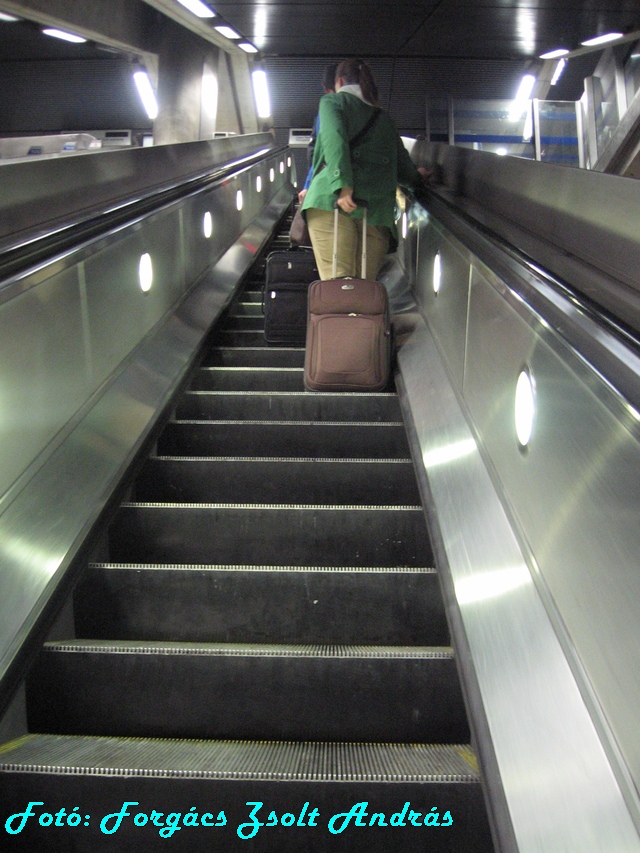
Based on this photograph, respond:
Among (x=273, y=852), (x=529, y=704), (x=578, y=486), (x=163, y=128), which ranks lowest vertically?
(x=273, y=852)

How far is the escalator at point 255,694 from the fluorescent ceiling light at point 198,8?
717cm

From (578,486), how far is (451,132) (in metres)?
14.9

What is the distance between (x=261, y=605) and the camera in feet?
7.31

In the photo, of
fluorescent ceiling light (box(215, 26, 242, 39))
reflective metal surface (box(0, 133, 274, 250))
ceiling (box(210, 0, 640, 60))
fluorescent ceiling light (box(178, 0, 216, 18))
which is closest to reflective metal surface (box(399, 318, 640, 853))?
reflective metal surface (box(0, 133, 274, 250))

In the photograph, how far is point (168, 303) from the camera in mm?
3973

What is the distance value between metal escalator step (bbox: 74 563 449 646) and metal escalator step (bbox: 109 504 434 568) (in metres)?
0.28

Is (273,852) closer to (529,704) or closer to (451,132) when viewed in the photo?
(529,704)

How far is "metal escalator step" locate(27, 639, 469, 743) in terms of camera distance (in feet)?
6.16

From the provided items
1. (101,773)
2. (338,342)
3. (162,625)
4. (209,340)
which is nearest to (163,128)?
(209,340)

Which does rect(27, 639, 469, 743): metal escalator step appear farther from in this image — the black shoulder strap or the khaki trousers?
the black shoulder strap

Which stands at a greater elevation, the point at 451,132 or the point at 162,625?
the point at 451,132

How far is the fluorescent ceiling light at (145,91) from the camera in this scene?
46.7 ft

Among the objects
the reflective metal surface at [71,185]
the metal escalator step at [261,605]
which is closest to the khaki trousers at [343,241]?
the reflective metal surface at [71,185]

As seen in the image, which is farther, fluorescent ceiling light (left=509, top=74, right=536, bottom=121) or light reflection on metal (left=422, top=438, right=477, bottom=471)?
fluorescent ceiling light (left=509, top=74, right=536, bottom=121)
